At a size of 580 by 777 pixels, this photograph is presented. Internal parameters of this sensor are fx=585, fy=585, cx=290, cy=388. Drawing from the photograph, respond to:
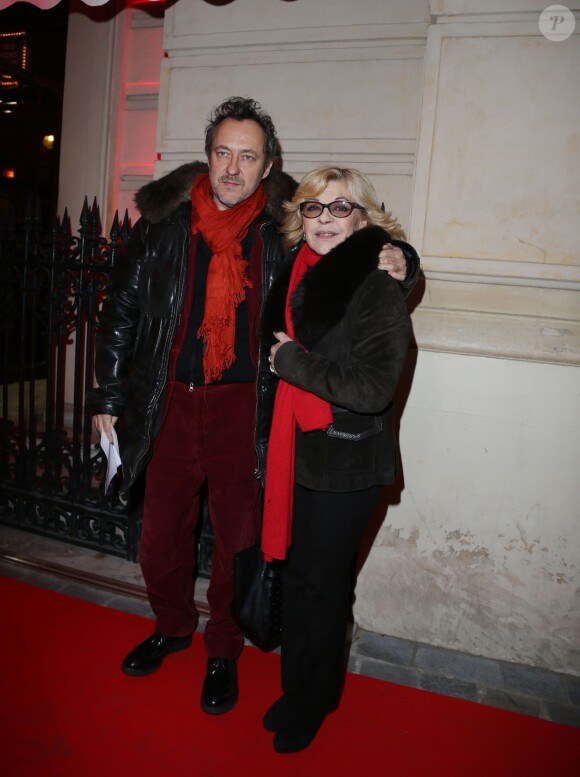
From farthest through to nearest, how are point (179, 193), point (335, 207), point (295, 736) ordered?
point (179, 193)
point (295, 736)
point (335, 207)

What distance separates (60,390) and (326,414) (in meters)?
2.65

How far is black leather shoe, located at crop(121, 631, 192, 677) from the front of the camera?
273cm

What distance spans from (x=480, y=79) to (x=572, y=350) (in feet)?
4.63

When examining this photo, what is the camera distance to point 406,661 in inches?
119

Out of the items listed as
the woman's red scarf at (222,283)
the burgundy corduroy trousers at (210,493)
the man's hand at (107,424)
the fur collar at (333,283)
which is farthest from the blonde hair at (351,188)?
the man's hand at (107,424)

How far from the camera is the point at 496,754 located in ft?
7.91

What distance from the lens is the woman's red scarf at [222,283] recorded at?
8.24 feet

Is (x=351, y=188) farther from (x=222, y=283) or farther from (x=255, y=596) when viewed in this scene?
(x=255, y=596)

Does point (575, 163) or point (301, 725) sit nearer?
point (301, 725)

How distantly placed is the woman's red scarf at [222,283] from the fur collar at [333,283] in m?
0.47

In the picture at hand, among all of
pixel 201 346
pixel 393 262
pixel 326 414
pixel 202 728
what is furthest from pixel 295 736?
pixel 393 262

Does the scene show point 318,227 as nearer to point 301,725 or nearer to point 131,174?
point 301,725

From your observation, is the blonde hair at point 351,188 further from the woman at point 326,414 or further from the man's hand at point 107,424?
the man's hand at point 107,424

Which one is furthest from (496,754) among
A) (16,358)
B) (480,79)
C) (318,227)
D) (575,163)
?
(16,358)
